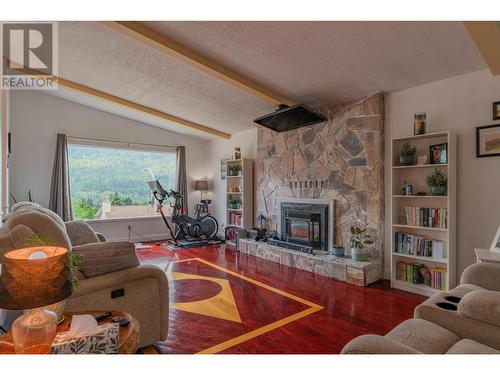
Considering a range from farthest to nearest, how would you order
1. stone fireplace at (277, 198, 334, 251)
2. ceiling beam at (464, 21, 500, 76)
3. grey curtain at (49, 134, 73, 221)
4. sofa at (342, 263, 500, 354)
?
grey curtain at (49, 134, 73, 221)
stone fireplace at (277, 198, 334, 251)
ceiling beam at (464, 21, 500, 76)
sofa at (342, 263, 500, 354)

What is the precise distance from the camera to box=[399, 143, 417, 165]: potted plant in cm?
346

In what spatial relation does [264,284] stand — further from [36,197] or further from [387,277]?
[36,197]

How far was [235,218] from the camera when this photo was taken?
20.5 feet

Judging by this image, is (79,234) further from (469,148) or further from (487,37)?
(469,148)

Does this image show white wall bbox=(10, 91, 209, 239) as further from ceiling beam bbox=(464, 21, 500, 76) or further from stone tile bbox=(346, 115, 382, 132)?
ceiling beam bbox=(464, 21, 500, 76)

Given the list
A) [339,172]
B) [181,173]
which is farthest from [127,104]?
[339,172]

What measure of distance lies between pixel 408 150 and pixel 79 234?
4.06 metres

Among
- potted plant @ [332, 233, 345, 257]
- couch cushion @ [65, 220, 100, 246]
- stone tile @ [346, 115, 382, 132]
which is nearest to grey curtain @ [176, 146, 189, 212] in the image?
couch cushion @ [65, 220, 100, 246]

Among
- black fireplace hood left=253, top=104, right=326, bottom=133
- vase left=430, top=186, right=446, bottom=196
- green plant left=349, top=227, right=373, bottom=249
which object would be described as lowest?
green plant left=349, top=227, right=373, bottom=249

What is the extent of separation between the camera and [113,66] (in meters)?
3.97

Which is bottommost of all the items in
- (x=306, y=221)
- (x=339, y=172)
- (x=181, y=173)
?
(x=306, y=221)

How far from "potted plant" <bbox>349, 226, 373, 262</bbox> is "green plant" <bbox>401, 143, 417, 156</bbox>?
113 cm

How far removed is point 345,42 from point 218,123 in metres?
3.63
